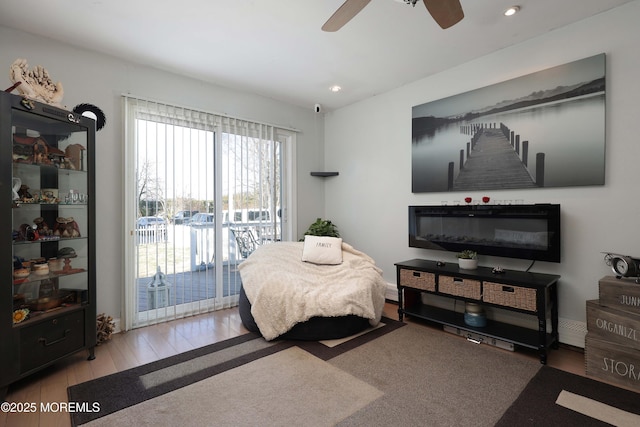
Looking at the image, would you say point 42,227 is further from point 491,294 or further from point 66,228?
point 491,294

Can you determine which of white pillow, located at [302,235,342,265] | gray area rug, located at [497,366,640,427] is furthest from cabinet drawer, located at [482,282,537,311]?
white pillow, located at [302,235,342,265]

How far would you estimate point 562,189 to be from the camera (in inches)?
103

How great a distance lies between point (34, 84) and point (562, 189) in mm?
4223

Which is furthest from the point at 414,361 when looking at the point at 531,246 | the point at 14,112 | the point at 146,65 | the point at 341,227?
the point at 146,65

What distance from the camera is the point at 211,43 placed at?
273 cm

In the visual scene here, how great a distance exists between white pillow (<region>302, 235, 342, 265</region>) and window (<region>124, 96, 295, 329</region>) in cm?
85

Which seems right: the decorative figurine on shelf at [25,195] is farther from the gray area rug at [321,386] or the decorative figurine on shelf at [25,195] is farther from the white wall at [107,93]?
the gray area rug at [321,386]

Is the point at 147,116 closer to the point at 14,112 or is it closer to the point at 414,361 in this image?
the point at 14,112

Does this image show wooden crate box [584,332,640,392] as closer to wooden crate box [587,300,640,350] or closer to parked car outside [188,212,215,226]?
wooden crate box [587,300,640,350]

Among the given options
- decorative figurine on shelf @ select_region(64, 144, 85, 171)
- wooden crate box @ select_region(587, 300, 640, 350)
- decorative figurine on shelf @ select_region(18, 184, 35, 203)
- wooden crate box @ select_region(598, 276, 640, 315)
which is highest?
decorative figurine on shelf @ select_region(64, 144, 85, 171)

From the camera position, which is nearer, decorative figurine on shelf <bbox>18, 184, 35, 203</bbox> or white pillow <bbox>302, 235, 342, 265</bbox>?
decorative figurine on shelf <bbox>18, 184, 35, 203</bbox>

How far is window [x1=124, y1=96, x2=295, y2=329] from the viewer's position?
3109 mm

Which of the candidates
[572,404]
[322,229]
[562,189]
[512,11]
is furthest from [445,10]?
[322,229]

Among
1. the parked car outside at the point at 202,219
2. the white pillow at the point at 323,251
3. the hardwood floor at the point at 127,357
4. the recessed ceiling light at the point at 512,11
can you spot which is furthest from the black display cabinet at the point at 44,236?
the recessed ceiling light at the point at 512,11
